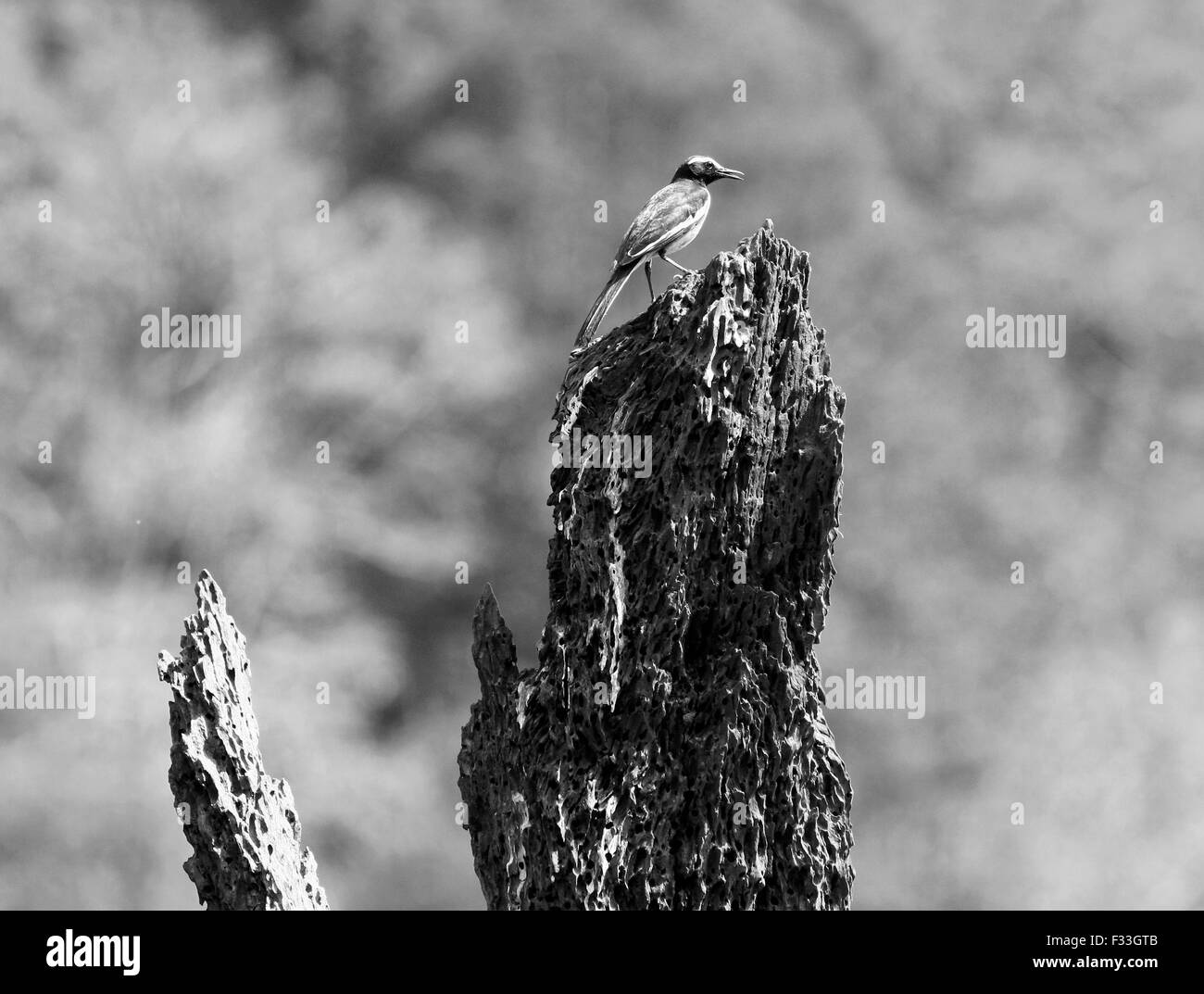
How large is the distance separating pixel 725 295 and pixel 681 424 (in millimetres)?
1822

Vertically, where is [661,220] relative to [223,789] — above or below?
above

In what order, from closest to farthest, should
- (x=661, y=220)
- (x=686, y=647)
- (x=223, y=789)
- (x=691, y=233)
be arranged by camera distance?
(x=686, y=647) → (x=223, y=789) → (x=661, y=220) → (x=691, y=233)

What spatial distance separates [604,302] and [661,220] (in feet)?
5.05

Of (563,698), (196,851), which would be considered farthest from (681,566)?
(196,851)

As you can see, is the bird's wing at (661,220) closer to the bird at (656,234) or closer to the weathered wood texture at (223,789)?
the bird at (656,234)

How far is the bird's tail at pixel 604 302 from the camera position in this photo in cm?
1653

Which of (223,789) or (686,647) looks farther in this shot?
(223,789)

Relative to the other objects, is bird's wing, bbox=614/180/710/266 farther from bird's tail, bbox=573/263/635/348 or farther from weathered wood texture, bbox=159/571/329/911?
weathered wood texture, bbox=159/571/329/911

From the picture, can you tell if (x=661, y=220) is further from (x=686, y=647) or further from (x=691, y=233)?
(x=686, y=647)

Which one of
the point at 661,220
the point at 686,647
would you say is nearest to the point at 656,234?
the point at 661,220

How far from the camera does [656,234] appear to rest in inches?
664

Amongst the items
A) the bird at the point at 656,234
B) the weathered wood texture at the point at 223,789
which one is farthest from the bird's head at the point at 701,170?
the weathered wood texture at the point at 223,789

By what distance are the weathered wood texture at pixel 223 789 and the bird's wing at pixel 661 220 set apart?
797 cm
